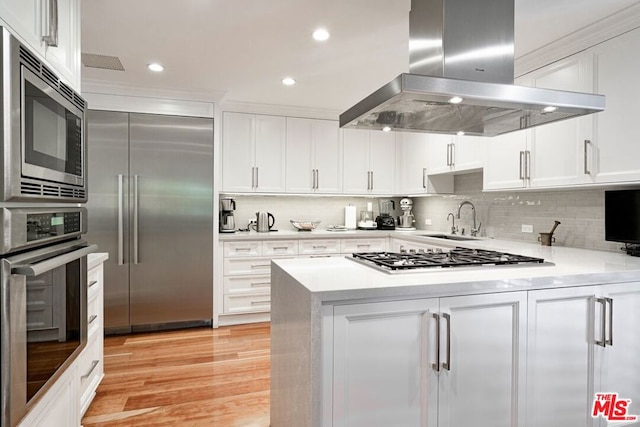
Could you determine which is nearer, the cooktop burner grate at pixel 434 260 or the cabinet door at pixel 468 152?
the cooktop burner grate at pixel 434 260

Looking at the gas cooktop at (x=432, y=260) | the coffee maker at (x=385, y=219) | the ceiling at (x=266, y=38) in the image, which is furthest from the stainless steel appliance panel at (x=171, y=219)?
the gas cooktop at (x=432, y=260)

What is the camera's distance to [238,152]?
4.26 metres

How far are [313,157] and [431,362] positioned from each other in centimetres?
335

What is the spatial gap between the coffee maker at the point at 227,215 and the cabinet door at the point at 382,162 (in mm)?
1785

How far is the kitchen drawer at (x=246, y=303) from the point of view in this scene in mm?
4000

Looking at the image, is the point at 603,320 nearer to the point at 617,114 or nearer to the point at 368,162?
the point at 617,114

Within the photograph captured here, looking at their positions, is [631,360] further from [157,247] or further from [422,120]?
[157,247]

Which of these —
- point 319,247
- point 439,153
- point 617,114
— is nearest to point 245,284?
point 319,247

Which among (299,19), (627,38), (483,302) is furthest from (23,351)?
(627,38)

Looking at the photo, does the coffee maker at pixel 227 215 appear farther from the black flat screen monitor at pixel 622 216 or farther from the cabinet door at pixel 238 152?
the black flat screen monitor at pixel 622 216

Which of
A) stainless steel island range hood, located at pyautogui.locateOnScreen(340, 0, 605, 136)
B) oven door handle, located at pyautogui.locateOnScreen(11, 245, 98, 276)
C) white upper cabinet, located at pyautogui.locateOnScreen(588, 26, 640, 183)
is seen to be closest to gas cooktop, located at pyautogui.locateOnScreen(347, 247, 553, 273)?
stainless steel island range hood, located at pyautogui.locateOnScreen(340, 0, 605, 136)

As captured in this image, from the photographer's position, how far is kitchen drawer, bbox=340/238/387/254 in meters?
4.33

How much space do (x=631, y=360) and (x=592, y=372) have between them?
0.91 feet

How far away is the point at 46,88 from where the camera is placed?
1252 millimetres
